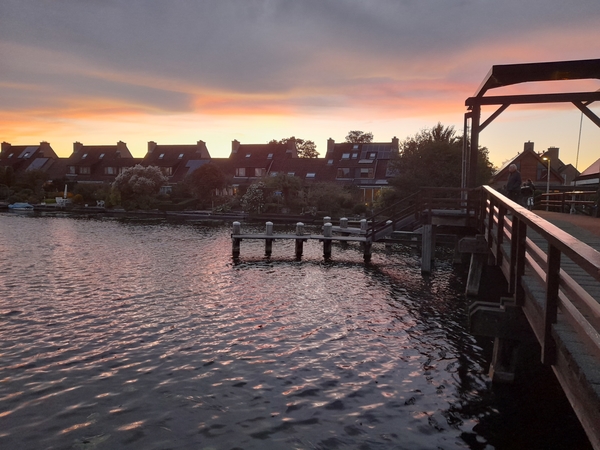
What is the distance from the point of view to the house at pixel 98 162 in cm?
8781

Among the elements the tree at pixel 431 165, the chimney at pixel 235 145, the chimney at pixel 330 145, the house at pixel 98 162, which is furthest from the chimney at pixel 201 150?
the tree at pixel 431 165

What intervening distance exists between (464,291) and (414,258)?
8.62m

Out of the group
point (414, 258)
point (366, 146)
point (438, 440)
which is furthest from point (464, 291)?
point (366, 146)

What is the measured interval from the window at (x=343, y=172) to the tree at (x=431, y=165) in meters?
27.3

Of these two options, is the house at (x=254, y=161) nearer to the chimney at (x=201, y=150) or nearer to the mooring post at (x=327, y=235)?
the chimney at (x=201, y=150)

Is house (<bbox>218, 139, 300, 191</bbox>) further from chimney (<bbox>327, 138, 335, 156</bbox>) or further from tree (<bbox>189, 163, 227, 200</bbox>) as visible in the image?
tree (<bbox>189, 163, 227, 200</bbox>)

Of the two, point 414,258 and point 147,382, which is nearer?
point 147,382

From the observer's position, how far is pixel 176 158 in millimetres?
85000

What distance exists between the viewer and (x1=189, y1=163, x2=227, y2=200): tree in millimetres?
63125

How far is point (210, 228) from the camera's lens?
42.9 m

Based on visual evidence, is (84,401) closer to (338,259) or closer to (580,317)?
(580,317)

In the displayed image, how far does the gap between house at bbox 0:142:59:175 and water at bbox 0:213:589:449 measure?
8571 centimetres

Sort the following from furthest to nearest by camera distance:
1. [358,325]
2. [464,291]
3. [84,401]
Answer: [464,291]
[358,325]
[84,401]

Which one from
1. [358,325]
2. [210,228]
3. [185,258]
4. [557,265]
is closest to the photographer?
[557,265]
